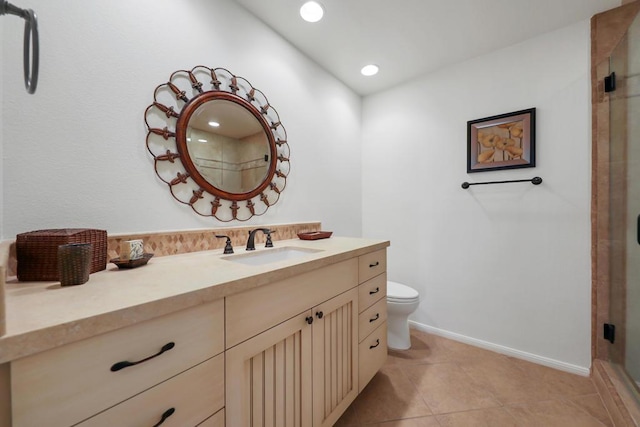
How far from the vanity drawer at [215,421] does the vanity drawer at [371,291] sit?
2.75ft

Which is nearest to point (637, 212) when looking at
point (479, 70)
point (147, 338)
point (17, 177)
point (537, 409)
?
point (537, 409)

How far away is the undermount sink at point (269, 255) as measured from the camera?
1.33 metres

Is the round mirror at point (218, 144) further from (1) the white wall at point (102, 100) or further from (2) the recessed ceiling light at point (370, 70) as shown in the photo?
(2) the recessed ceiling light at point (370, 70)

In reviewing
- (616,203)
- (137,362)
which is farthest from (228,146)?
(616,203)

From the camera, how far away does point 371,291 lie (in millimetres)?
1493

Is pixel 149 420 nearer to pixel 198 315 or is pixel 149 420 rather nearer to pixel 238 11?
pixel 198 315

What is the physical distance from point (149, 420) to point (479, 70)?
111 inches

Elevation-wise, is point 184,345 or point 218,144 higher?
point 218,144

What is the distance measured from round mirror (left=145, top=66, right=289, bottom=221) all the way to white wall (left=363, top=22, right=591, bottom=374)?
1.31m

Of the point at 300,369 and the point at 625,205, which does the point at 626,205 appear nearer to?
the point at 625,205

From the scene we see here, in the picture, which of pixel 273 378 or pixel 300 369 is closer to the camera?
pixel 273 378

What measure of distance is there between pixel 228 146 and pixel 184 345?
1.12 metres

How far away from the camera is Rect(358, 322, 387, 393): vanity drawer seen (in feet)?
4.53

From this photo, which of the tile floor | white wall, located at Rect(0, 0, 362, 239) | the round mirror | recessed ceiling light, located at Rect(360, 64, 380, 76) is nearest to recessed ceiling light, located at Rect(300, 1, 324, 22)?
white wall, located at Rect(0, 0, 362, 239)
